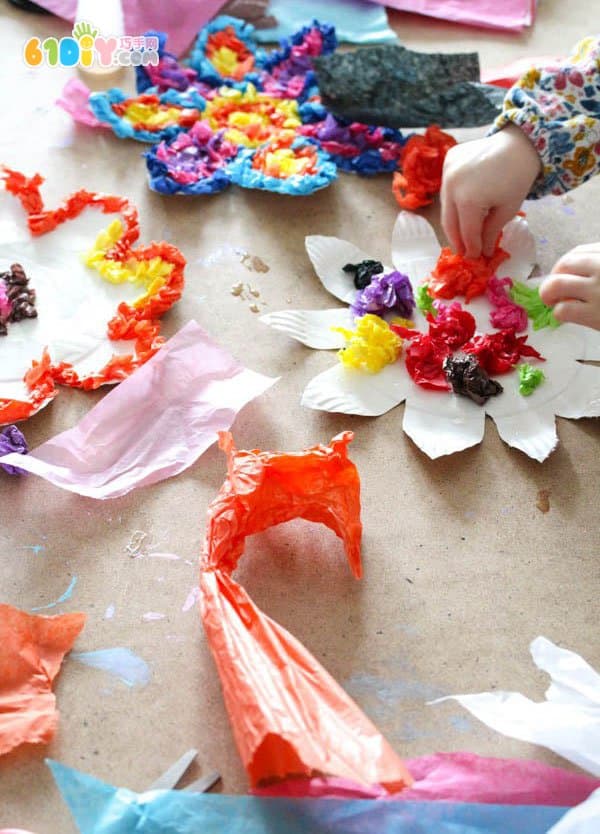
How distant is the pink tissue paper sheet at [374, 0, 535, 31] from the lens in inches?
55.0

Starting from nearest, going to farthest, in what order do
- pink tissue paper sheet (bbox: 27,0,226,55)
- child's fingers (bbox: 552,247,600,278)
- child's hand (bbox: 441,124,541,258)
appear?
child's fingers (bbox: 552,247,600,278) < child's hand (bbox: 441,124,541,258) < pink tissue paper sheet (bbox: 27,0,226,55)

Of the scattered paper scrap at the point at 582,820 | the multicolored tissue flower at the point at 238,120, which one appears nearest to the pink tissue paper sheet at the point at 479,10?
the multicolored tissue flower at the point at 238,120

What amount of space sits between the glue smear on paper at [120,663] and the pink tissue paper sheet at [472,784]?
0.14 metres

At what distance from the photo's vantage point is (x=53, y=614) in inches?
29.6

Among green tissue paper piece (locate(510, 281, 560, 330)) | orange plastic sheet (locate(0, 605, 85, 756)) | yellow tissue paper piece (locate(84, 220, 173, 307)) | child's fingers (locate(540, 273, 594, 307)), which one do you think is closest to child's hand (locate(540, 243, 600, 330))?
child's fingers (locate(540, 273, 594, 307))

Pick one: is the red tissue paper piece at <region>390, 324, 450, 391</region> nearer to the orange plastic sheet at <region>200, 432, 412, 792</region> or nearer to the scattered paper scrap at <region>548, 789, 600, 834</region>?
the orange plastic sheet at <region>200, 432, 412, 792</region>

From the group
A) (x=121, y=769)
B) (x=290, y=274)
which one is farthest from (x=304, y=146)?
(x=121, y=769)

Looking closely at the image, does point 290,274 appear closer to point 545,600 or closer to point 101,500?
point 101,500

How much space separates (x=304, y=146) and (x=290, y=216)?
0.11 m

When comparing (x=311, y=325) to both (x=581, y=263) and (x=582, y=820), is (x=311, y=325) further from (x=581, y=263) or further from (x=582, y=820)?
(x=582, y=820)

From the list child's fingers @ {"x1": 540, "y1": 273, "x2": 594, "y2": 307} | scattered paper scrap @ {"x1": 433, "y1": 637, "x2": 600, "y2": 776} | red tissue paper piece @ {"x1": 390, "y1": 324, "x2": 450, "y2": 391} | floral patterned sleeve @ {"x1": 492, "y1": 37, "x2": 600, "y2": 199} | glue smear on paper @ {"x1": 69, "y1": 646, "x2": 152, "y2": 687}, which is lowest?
scattered paper scrap @ {"x1": 433, "y1": 637, "x2": 600, "y2": 776}

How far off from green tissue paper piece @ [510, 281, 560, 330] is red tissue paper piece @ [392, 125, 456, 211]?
7.3 inches

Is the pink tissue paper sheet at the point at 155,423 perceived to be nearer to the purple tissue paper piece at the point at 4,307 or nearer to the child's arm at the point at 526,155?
the purple tissue paper piece at the point at 4,307

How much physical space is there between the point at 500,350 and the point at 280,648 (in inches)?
16.7
